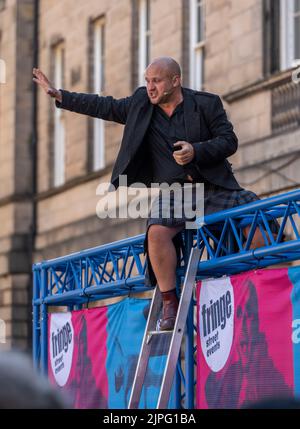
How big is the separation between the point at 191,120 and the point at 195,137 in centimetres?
12

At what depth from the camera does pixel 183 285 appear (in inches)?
332

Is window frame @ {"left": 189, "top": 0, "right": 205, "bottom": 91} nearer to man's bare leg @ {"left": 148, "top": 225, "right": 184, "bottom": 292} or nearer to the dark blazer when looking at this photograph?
the dark blazer

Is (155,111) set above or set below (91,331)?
above

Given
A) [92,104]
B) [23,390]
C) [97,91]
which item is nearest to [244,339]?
[92,104]

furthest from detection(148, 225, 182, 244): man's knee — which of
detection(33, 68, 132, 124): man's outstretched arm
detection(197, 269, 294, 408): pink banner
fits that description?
detection(33, 68, 132, 124): man's outstretched arm

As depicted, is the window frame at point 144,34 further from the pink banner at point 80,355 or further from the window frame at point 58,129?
the pink banner at point 80,355

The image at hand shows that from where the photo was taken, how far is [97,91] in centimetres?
2295

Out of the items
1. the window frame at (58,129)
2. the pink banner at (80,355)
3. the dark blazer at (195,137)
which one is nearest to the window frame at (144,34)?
the window frame at (58,129)

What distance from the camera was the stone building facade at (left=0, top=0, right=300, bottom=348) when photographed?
16.3 m

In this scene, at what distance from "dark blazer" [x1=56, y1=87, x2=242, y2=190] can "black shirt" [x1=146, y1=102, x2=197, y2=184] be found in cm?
6

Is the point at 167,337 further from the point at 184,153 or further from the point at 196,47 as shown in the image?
the point at 196,47

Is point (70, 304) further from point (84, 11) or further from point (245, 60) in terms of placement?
point (84, 11)
